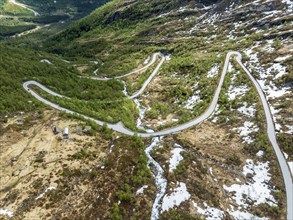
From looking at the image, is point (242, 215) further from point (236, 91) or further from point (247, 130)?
point (236, 91)

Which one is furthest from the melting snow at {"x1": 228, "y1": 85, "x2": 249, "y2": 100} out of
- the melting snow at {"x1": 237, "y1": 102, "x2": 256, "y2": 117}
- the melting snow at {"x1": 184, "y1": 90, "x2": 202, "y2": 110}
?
the melting snow at {"x1": 184, "y1": 90, "x2": 202, "y2": 110}

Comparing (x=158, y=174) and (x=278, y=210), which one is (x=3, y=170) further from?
(x=278, y=210)

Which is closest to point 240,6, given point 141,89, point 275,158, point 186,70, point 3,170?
point 186,70

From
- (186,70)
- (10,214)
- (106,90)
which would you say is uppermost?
(10,214)

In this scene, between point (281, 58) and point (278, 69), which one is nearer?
point (278, 69)

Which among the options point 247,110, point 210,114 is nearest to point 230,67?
point 210,114

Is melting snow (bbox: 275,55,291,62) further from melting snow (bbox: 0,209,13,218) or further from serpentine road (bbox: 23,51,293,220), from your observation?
melting snow (bbox: 0,209,13,218)
